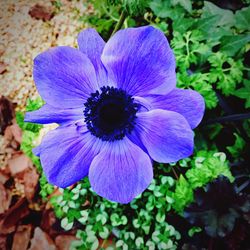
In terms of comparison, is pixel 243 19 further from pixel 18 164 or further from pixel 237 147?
pixel 18 164

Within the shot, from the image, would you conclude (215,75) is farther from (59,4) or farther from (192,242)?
(59,4)

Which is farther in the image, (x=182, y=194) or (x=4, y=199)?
(x=4, y=199)

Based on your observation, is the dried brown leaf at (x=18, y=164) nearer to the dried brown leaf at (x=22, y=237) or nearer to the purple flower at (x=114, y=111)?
the dried brown leaf at (x=22, y=237)

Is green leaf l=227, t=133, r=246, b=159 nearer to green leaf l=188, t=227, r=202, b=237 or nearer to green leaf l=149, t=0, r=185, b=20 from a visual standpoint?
green leaf l=188, t=227, r=202, b=237

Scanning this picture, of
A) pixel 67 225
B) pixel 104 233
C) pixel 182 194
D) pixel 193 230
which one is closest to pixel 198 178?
pixel 182 194

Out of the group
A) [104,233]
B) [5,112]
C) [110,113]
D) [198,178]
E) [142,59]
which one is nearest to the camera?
[142,59]

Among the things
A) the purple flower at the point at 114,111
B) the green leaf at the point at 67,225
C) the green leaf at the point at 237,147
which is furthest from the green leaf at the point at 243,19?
the green leaf at the point at 67,225

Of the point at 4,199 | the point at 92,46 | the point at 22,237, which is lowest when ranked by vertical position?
the point at 22,237

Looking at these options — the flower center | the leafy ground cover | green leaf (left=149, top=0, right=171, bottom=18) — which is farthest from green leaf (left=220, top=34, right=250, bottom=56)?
the flower center
